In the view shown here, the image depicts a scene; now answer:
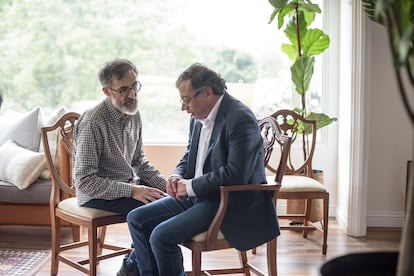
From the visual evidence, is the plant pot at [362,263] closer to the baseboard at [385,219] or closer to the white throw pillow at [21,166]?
the white throw pillow at [21,166]

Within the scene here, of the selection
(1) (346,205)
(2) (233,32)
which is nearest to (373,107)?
(1) (346,205)

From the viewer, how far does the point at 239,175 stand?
2.57 metres

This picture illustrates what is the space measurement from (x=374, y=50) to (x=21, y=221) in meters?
2.75

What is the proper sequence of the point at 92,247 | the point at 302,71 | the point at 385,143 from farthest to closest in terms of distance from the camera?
the point at 385,143 → the point at 302,71 → the point at 92,247

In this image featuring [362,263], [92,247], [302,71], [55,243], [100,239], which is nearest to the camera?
[362,263]

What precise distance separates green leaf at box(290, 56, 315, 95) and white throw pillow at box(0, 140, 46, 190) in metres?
1.83

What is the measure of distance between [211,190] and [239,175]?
5.9 inches

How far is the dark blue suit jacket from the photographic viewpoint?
2.58 metres

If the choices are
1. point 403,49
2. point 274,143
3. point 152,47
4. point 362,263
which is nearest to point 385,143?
point 274,143

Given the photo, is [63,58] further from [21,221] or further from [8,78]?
[21,221]

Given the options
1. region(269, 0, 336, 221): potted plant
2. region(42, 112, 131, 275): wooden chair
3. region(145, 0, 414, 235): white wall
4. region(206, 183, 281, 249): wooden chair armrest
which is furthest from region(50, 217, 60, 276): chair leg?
region(145, 0, 414, 235): white wall

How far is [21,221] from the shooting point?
402 centimetres

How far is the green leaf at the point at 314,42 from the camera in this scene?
4207mm

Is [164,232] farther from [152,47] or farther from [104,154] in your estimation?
[152,47]
